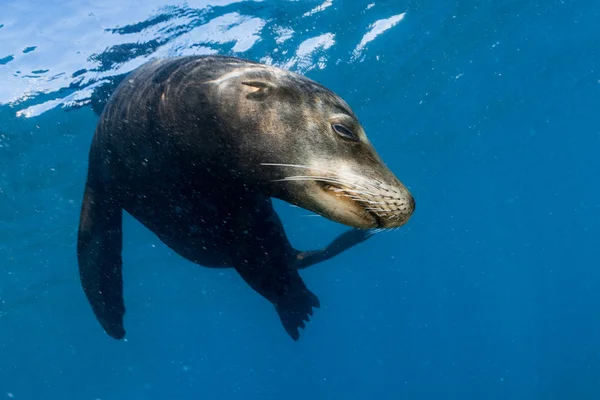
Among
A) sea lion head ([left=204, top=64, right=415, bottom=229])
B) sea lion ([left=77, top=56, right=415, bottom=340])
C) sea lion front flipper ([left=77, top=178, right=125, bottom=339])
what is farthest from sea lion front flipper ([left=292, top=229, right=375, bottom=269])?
sea lion head ([left=204, top=64, right=415, bottom=229])

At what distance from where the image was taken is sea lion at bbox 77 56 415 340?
2.86 metres

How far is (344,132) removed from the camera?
9.76 feet

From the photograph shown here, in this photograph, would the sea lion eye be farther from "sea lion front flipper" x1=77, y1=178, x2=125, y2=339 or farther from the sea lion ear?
"sea lion front flipper" x1=77, y1=178, x2=125, y2=339

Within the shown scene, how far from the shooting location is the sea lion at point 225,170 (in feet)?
9.39

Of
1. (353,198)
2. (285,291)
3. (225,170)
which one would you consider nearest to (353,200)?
(353,198)

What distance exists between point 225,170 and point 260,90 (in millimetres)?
573

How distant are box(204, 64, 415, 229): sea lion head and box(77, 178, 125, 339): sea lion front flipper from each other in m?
2.24

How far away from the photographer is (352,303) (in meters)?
74.2

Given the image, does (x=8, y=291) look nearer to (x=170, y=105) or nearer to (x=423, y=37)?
(x=423, y=37)

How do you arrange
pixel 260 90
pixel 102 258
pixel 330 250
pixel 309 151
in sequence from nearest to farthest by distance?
pixel 309 151, pixel 260 90, pixel 102 258, pixel 330 250

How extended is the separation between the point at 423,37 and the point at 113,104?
13517 mm

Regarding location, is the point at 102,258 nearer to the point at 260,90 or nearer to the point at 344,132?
the point at 260,90

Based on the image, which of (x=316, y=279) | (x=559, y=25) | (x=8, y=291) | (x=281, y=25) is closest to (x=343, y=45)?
(x=281, y=25)

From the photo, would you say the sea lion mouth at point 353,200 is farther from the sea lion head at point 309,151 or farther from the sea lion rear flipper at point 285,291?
the sea lion rear flipper at point 285,291
